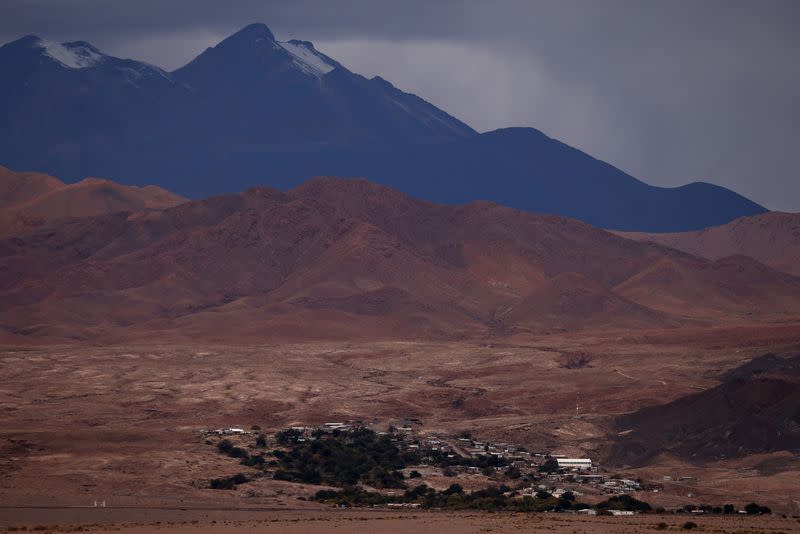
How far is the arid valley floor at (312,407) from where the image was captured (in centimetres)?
6819

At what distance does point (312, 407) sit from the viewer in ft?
369

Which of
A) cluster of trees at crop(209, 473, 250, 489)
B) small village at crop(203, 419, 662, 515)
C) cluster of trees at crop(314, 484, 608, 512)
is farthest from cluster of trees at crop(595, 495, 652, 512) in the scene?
cluster of trees at crop(209, 473, 250, 489)

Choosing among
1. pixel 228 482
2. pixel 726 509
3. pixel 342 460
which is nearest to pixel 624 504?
pixel 726 509

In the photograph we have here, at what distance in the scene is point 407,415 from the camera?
368 ft

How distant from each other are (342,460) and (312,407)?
28400mm

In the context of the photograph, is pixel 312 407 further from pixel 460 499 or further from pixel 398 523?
pixel 398 523

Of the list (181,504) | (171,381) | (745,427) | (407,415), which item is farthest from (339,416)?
(181,504)

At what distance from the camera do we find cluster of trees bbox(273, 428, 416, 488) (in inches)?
3110

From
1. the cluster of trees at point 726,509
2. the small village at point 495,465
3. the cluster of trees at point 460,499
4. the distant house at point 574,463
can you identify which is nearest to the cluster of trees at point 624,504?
the small village at point 495,465

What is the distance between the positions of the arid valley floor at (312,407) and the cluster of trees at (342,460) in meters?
2.82

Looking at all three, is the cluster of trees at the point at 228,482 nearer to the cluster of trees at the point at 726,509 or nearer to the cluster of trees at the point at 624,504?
the cluster of trees at the point at 624,504

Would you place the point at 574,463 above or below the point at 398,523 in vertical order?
above

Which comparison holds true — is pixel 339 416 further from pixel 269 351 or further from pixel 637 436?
pixel 269 351

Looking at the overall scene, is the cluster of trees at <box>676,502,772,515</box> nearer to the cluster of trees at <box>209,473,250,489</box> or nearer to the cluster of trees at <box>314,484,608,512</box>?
the cluster of trees at <box>314,484,608,512</box>
